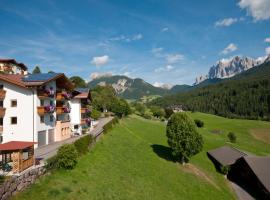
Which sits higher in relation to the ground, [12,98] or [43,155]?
[12,98]

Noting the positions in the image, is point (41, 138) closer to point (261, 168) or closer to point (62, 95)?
point (62, 95)

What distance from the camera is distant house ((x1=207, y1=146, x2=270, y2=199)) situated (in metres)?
44.6

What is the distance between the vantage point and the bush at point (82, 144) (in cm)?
3538

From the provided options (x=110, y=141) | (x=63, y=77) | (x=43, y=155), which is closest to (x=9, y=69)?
(x=63, y=77)

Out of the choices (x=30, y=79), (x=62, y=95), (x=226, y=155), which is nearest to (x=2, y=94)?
(x=30, y=79)

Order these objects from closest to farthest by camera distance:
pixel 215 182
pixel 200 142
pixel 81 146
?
1. pixel 81 146
2. pixel 215 182
3. pixel 200 142

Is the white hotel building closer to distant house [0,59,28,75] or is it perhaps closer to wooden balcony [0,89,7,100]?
wooden balcony [0,89,7,100]

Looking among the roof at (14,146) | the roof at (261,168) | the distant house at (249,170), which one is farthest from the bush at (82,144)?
the roof at (261,168)

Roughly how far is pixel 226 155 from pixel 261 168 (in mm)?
11982

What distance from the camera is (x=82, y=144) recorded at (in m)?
37.1

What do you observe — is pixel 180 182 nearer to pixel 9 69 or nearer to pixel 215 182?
pixel 215 182

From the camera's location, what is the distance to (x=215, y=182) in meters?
48.3

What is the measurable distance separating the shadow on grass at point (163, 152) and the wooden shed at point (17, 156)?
1210 inches

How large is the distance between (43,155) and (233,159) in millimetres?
39076
